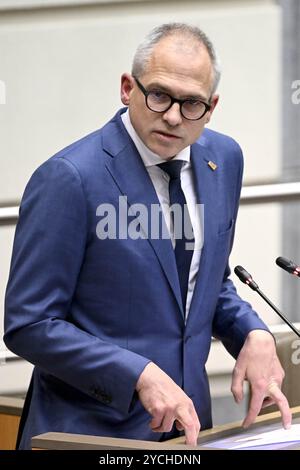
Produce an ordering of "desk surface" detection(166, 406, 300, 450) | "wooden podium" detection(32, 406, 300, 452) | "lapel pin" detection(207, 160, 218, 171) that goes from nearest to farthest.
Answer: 1. "wooden podium" detection(32, 406, 300, 452)
2. "desk surface" detection(166, 406, 300, 450)
3. "lapel pin" detection(207, 160, 218, 171)

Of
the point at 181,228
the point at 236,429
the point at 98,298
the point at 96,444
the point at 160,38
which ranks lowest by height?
the point at 236,429

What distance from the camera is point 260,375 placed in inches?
93.3

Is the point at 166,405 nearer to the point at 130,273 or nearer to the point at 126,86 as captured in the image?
the point at 130,273

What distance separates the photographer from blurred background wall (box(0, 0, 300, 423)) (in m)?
3.87

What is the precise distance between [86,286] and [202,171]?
14.2 inches

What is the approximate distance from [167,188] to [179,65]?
0.83 feet

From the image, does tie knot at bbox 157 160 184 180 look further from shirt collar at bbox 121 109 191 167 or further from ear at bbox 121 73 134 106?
ear at bbox 121 73 134 106

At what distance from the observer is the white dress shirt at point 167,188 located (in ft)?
7.86

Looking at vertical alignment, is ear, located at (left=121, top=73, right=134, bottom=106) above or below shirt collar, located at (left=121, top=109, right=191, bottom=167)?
above

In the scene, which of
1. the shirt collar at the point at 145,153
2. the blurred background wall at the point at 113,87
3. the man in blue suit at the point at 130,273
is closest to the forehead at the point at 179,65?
the man in blue suit at the point at 130,273

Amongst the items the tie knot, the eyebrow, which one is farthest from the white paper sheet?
the eyebrow

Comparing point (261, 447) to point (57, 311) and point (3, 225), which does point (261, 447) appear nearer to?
point (57, 311)

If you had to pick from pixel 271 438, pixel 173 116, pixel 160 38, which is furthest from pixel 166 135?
pixel 271 438

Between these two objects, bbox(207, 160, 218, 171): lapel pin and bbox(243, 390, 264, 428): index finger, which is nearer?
bbox(243, 390, 264, 428): index finger
